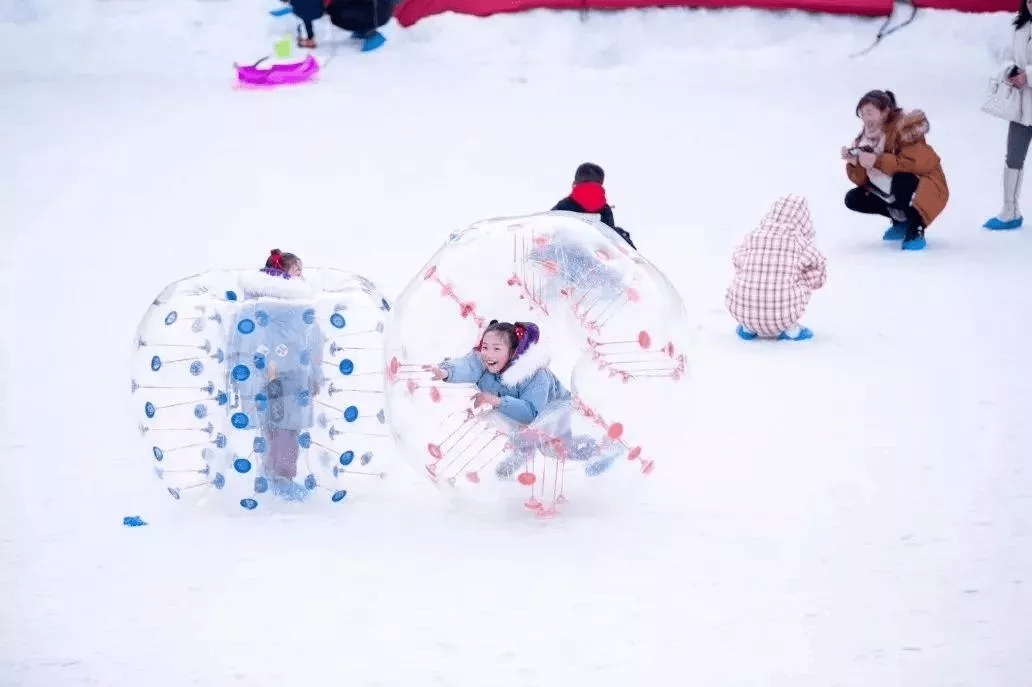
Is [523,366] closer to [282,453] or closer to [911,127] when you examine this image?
[282,453]

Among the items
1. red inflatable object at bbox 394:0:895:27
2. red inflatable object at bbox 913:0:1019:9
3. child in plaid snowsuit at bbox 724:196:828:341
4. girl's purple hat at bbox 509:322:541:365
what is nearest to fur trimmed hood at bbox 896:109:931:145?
child in plaid snowsuit at bbox 724:196:828:341

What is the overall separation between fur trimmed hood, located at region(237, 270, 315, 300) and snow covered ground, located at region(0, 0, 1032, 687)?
737mm

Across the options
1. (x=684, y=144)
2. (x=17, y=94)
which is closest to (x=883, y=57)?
(x=684, y=144)

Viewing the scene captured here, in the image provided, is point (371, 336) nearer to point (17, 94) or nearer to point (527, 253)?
point (527, 253)

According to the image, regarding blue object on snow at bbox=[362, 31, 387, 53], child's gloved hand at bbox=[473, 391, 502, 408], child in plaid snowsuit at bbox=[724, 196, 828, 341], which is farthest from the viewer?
blue object on snow at bbox=[362, 31, 387, 53]

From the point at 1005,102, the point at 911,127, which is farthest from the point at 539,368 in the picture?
the point at 1005,102

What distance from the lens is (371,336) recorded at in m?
4.32

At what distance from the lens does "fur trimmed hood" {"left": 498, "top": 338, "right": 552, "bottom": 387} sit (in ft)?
13.7

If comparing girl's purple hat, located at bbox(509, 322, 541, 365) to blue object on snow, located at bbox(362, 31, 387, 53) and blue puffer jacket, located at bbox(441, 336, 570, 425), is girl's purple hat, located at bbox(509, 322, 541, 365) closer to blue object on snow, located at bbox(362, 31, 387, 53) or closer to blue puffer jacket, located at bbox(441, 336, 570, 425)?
blue puffer jacket, located at bbox(441, 336, 570, 425)

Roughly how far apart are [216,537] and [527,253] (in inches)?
53.5

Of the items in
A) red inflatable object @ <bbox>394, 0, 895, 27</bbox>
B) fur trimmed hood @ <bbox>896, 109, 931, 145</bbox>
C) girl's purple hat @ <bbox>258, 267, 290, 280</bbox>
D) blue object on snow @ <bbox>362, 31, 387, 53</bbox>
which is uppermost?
red inflatable object @ <bbox>394, 0, 895, 27</bbox>

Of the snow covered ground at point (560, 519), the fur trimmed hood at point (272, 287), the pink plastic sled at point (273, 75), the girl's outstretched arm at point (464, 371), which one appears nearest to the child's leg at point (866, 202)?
the snow covered ground at point (560, 519)

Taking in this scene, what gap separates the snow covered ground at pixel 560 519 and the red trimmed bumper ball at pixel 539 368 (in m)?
0.15

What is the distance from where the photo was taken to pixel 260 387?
4.17 m
